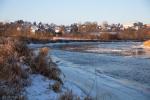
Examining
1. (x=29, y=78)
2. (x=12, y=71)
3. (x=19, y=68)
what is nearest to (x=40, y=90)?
(x=29, y=78)

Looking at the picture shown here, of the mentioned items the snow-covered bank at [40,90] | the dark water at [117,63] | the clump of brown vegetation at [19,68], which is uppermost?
the clump of brown vegetation at [19,68]

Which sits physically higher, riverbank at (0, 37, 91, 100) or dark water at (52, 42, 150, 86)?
riverbank at (0, 37, 91, 100)

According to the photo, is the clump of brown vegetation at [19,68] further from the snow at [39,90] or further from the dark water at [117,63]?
the dark water at [117,63]

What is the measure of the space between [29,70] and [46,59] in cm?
179

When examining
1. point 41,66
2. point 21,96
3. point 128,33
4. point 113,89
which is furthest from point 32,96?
point 128,33

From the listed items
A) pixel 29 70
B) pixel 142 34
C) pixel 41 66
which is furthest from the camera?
pixel 142 34

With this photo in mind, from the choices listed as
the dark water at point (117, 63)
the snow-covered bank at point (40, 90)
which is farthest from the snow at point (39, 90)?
the dark water at point (117, 63)

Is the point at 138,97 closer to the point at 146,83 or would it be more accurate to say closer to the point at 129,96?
the point at 129,96

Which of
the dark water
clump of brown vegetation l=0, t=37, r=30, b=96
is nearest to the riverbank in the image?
clump of brown vegetation l=0, t=37, r=30, b=96

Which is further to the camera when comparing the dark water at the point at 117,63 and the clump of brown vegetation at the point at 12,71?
the dark water at the point at 117,63

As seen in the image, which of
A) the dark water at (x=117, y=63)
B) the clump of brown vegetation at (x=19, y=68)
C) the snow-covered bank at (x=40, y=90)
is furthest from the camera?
the dark water at (x=117, y=63)

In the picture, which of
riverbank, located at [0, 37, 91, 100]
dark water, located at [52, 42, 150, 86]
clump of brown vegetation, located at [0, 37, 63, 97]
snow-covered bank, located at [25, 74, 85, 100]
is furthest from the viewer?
dark water, located at [52, 42, 150, 86]

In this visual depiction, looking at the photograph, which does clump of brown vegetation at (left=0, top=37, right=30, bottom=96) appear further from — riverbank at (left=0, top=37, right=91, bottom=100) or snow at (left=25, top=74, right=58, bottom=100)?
snow at (left=25, top=74, right=58, bottom=100)

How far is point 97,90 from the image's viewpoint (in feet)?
42.1
